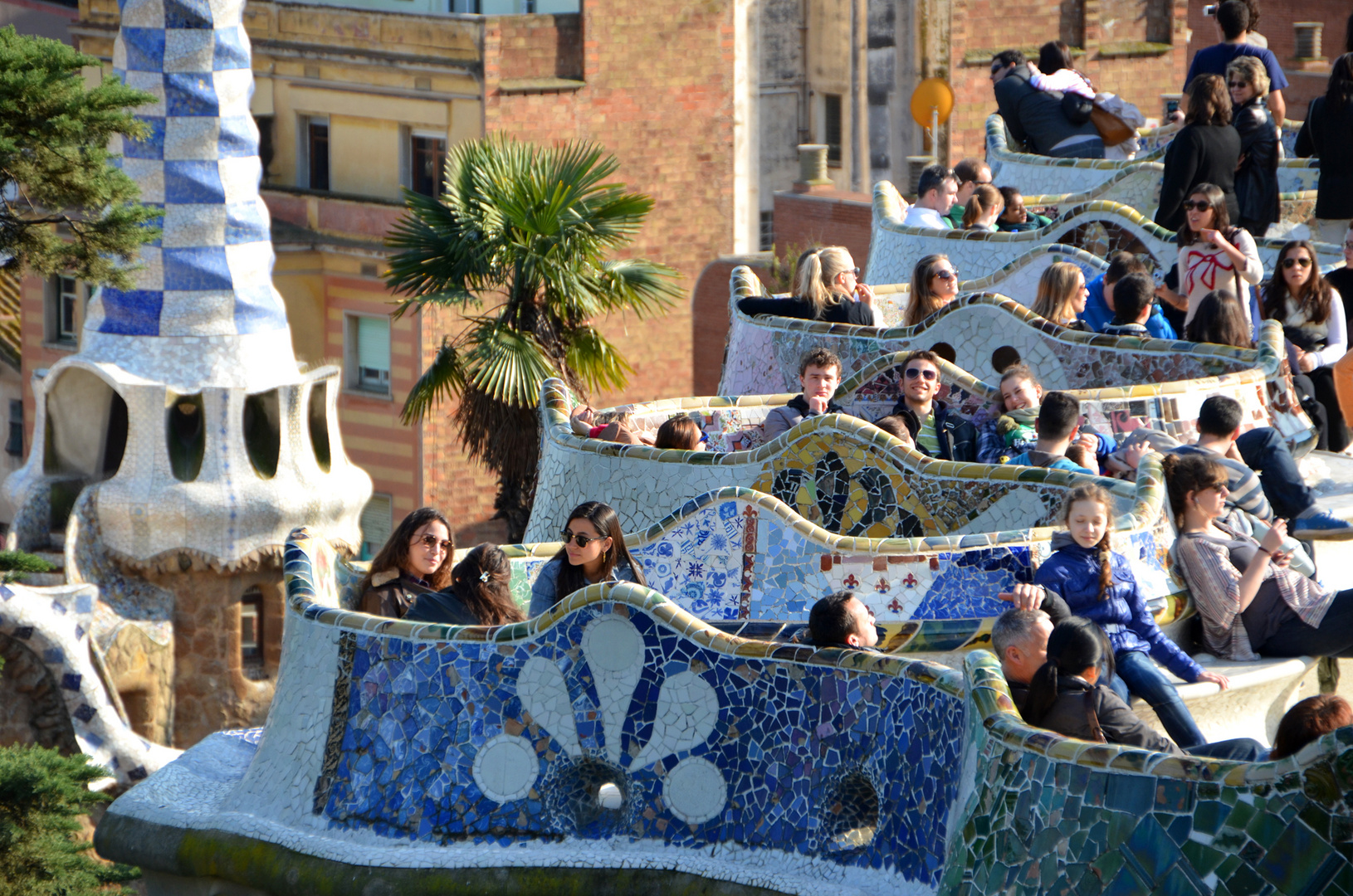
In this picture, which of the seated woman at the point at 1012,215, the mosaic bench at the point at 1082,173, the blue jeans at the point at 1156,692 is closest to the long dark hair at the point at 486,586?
the blue jeans at the point at 1156,692

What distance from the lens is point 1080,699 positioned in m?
6.47

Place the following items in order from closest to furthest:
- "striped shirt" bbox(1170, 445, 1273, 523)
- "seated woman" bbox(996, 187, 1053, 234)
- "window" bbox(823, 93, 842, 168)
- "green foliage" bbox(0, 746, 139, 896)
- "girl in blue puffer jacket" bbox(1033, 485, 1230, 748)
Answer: "girl in blue puffer jacket" bbox(1033, 485, 1230, 748)
"striped shirt" bbox(1170, 445, 1273, 523)
"green foliage" bbox(0, 746, 139, 896)
"seated woman" bbox(996, 187, 1053, 234)
"window" bbox(823, 93, 842, 168)

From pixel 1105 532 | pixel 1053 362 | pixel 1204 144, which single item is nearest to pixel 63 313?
pixel 1204 144

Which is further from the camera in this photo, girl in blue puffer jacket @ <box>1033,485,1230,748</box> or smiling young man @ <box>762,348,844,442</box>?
smiling young man @ <box>762,348,844,442</box>

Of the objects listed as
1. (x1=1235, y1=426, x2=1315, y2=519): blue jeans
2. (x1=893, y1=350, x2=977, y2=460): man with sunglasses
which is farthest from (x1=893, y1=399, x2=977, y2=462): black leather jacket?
(x1=1235, y1=426, x2=1315, y2=519): blue jeans

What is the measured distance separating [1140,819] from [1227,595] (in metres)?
2.99

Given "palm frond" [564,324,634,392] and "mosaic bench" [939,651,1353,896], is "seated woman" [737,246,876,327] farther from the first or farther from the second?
"palm frond" [564,324,634,392]

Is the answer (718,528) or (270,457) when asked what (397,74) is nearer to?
(270,457)

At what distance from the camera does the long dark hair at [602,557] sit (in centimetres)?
790

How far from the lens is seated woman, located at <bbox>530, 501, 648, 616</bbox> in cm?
791

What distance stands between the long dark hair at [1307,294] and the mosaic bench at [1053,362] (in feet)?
2.33

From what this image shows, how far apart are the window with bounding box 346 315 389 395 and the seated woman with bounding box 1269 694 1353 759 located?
30.9 metres

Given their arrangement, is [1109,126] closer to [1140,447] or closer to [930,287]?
[930,287]

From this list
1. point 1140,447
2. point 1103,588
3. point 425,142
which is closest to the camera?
point 1103,588
